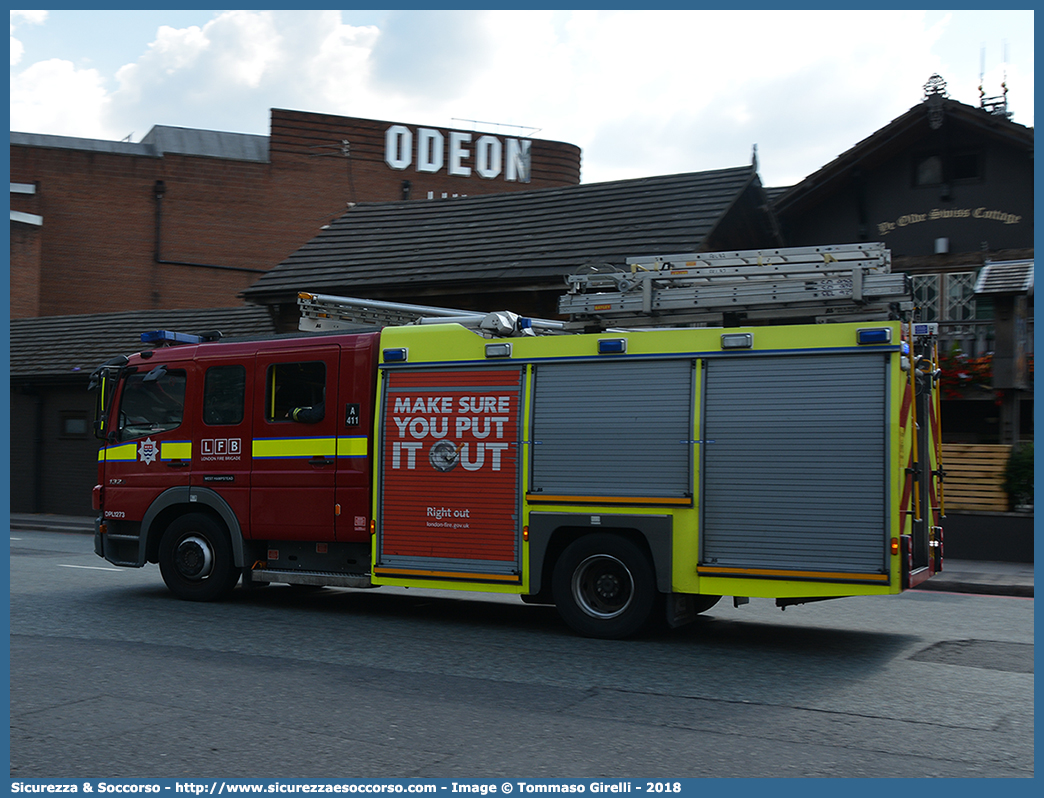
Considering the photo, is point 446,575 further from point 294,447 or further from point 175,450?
point 175,450

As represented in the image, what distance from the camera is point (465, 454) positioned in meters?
9.28

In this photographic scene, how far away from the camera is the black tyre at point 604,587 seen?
8.54m

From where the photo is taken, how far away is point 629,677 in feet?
23.9

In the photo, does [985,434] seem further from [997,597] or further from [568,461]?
[568,461]

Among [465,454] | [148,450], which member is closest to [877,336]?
[465,454]

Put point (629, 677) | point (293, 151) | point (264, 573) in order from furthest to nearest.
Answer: point (293, 151)
point (264, 573)
point (629, 677)

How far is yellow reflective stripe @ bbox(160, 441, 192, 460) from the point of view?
10.8 metres

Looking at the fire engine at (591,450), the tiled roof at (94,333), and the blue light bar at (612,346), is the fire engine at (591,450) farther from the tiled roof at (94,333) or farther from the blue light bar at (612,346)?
the tiled roof at (94,333)

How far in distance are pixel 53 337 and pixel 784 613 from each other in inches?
872

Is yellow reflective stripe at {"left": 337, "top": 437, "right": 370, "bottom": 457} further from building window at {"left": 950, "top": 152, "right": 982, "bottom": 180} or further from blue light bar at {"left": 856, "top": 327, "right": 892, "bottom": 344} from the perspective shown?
building window at {"left": 950, "top": 152, "right": 982, "bottom": 180}

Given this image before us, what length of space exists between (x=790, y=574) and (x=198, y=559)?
6051 mm

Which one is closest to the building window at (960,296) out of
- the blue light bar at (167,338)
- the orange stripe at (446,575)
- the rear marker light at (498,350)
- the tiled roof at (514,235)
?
the tiled roof at (514,235)

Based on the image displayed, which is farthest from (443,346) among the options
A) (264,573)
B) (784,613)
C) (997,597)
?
(997,597)

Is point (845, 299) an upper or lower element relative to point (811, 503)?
upper
